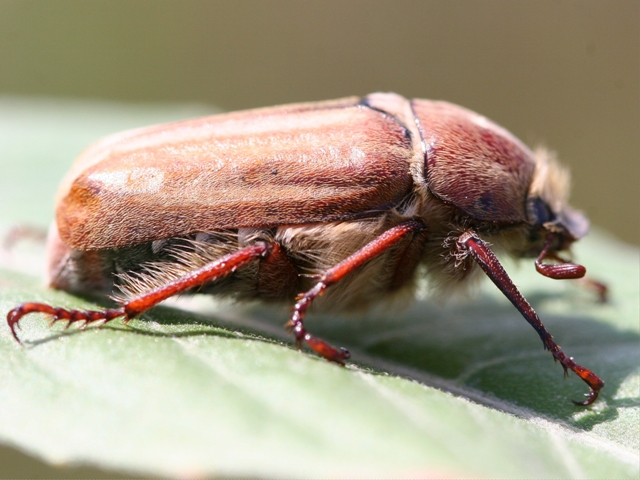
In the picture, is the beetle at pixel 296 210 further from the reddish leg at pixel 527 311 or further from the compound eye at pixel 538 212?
the compound eye at pixel 538 212

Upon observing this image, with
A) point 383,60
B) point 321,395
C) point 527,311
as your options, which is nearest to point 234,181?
point 321,395

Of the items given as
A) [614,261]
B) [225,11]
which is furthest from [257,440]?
[225,11]

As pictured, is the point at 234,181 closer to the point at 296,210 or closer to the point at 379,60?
the point at 296,210

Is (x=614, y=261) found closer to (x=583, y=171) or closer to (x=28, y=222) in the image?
(x=28, y=222)

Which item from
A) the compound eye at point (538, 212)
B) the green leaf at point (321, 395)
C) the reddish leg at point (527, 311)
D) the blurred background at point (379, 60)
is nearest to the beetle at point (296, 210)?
the reddish leg at point (527, 311)

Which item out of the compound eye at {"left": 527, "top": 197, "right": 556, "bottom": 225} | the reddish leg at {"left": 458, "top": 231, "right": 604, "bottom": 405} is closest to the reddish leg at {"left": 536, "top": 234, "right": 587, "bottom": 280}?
the compound eye at {"left": 527, "top": 197, "right": 556, "bottom": 225}
